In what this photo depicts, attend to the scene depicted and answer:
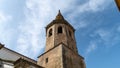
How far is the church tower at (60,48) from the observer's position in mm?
20719

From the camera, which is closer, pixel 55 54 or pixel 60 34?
pixel 55 54

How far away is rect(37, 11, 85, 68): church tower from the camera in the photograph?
20719 millimetres

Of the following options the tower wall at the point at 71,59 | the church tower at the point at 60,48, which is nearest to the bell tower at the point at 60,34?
the church tower at the point at 60,48

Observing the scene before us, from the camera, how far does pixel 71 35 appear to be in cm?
2605

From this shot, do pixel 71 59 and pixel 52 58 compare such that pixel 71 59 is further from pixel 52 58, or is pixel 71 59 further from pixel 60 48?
pixel 52 58

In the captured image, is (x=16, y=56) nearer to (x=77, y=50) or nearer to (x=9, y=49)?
(x=9, y=49)

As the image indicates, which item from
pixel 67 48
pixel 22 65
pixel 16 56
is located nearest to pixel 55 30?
pixel 67 48

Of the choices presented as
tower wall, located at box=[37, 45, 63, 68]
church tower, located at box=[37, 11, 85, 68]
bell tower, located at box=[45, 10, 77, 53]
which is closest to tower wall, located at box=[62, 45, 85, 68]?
church tower, located at box=[37, 11, 85, 68]

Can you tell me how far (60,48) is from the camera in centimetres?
2138

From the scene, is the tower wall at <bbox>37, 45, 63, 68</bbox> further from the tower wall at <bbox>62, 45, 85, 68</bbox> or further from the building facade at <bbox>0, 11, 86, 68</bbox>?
the tower wall at <bbox>62, 45, 85, 68</bbox>

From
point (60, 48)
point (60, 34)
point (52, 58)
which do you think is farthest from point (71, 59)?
point (60, 34)

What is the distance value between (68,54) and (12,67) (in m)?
6.60

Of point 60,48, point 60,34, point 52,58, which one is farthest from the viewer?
point 60,34

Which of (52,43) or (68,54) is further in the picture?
(52,43)
